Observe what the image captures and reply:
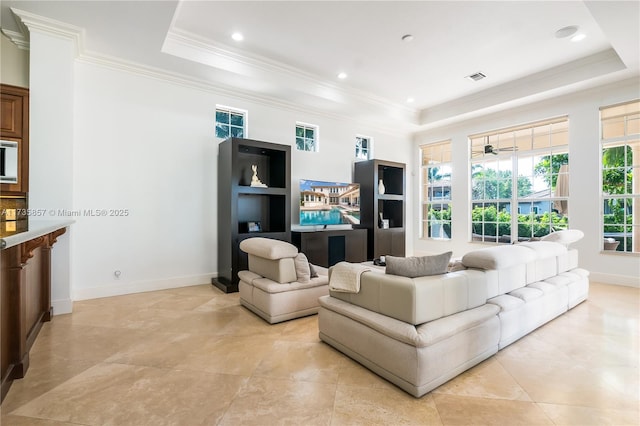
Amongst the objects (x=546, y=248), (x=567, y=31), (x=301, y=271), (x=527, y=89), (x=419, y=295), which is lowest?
(x=301, y=271)

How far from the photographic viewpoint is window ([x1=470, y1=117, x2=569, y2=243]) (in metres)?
5.54

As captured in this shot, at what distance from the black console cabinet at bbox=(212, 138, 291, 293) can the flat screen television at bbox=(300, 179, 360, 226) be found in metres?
0.51

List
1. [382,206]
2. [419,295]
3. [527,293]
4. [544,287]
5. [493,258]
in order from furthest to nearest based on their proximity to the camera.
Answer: [382,206]
[544,287]
[527,293]
[493,258]
[419,295]

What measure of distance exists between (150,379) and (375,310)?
64.0 inches

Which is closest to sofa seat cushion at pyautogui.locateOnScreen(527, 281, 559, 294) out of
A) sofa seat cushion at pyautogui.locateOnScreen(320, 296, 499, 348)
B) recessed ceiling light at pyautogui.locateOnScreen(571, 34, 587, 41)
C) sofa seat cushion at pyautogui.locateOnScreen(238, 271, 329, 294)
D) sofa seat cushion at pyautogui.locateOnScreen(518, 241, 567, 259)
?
sofa seat cushion at pyautogui.locateOnScreen(518, 241, 567, 259)

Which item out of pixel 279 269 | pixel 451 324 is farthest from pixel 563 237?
pixel 279 269

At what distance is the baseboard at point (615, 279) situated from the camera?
4578 mm

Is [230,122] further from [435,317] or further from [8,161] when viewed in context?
[435,317]

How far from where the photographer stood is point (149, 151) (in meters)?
4.32

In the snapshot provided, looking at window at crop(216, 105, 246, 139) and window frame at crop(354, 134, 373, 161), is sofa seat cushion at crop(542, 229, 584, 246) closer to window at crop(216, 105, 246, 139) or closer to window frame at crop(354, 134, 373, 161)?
window frame at crop(354, 134, 373, 161)

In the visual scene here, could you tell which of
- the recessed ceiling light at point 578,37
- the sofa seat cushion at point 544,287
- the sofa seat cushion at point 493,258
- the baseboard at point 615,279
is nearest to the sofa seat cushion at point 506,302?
the sofa seat cushion at point 493,258

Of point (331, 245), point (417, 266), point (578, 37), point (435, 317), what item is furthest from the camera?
point (331, 245)

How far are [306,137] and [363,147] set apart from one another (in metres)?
1.62

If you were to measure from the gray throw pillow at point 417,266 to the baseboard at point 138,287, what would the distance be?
3.54 meters
